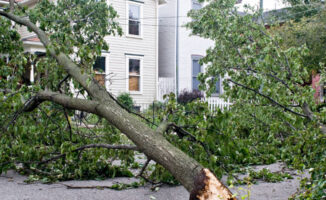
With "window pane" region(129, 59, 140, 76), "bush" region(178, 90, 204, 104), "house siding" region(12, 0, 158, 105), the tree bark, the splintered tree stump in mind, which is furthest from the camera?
"window pane" region(129, 59, 140, 76)

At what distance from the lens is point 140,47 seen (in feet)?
64.6

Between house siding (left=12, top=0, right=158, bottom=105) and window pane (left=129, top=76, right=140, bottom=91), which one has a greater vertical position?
house siding (left=12, top=0, right=158, bottom=105)

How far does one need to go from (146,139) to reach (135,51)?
16.1 meters

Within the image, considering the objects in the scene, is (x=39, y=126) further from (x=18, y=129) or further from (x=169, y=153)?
(x=169, y=153)

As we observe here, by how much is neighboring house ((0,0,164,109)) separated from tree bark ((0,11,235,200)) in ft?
45.1

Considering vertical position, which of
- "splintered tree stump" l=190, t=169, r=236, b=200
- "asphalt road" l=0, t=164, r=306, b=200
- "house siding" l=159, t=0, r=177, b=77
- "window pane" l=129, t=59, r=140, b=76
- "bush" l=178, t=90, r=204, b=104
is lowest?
"asphalt road" l=0, t=164, r=306, b=200

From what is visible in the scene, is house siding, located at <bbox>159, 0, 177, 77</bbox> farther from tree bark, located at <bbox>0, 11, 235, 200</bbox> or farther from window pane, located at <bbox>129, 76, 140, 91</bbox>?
tree bark, located at <bbox>0, 11, 235, 200</bbox>

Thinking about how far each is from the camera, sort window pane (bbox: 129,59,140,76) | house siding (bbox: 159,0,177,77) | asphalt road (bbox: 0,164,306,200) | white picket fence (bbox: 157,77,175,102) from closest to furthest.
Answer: asphalt road (bbox: 0,164,306,200), window pane (bbox: 129,59,140,76), white picket fence (bbox: 157,77,175,102), house siding (bbox: 159,0,177,77)

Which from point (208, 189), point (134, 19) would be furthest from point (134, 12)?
point (208, 189)

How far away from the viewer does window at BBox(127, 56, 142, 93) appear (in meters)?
19.3

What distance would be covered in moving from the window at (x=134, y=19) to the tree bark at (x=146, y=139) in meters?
14.8

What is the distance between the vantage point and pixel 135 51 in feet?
64.2

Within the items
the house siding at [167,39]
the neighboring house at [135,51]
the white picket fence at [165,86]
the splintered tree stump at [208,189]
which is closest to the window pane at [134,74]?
the neighboring house at [135,51]

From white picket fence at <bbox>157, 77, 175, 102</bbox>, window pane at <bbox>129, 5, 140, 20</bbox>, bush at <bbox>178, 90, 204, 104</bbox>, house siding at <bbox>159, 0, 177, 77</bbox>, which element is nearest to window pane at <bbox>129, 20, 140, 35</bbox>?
window pane at <bbox>129, 5, 140, 20</bbox>
